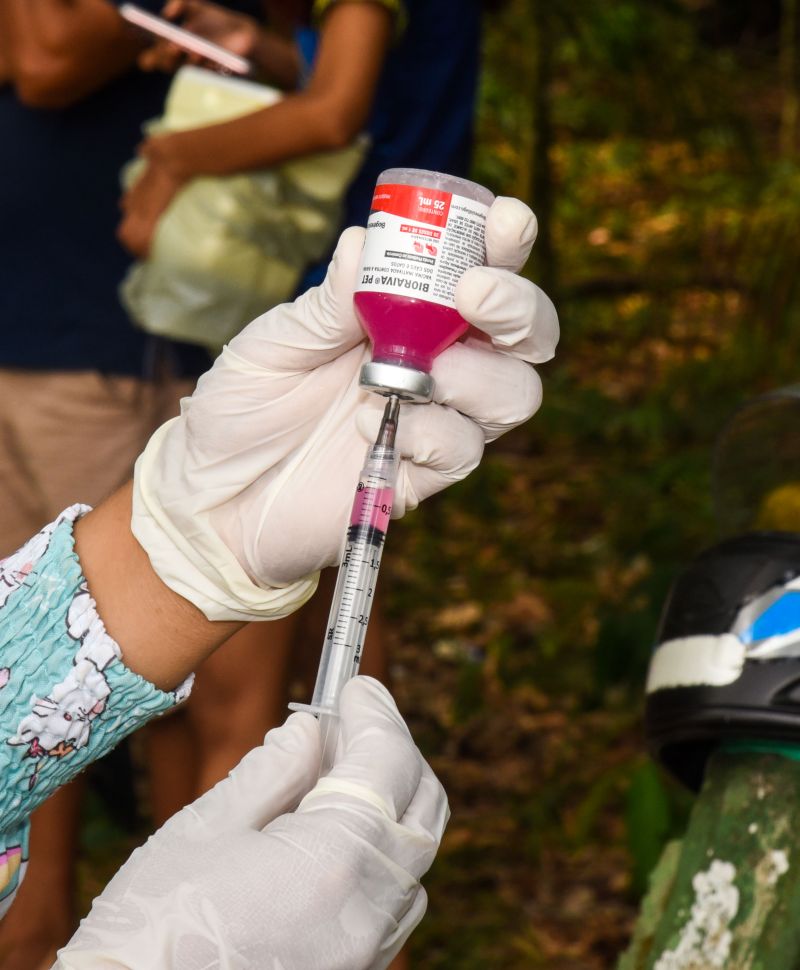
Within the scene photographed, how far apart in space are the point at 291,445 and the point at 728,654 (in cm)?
51

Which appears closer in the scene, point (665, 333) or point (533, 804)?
point (533, 804)

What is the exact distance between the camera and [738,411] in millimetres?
1549

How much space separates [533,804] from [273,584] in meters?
1.58

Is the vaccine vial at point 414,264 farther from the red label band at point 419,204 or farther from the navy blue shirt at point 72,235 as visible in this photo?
the navy blue shirt at point 72,235

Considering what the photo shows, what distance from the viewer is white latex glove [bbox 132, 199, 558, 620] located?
112 centimetres

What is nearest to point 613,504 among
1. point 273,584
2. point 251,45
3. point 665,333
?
point 665,333

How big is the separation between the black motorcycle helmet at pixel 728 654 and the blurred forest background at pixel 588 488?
1.95 feet

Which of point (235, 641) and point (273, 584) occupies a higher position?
point (273, 584)

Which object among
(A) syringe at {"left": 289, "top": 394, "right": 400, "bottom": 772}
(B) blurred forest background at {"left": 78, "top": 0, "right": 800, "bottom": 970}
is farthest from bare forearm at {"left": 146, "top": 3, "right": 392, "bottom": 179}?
(B) blurred forest background at {"left": 78, "top": 0, "right": 800, "bottom": 970}

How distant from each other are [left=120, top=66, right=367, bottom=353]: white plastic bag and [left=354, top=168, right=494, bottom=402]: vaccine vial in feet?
2.54

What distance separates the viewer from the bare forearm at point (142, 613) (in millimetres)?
1137

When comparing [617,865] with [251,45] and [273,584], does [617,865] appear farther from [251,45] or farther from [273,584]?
[251,45]

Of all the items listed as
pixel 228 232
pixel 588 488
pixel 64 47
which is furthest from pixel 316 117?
pixel 588 488

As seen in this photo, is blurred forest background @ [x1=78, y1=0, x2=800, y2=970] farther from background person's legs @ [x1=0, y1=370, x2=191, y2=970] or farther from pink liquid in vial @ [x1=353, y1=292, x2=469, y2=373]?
pink liquid in vial @ [x1=353, y1=292, x2=469, y2=373]
